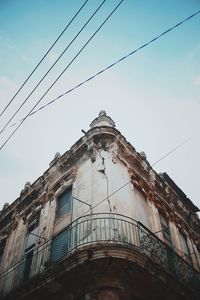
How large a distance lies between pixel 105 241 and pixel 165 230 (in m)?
4.70

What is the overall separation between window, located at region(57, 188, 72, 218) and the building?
0.04 meters

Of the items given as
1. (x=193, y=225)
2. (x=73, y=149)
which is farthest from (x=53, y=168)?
(x=193, y=225)

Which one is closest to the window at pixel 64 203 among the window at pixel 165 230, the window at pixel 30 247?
the window at pixel 30 247

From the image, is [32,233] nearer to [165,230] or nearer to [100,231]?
[100,231]

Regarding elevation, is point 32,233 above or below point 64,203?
below

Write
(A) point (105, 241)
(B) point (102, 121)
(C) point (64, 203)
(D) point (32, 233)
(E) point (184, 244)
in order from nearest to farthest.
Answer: (A) point (105, 241) < (C) point (64, 203) < (D) point (32, 233) < (B) point (102, 121) < (E) point (184, 244)

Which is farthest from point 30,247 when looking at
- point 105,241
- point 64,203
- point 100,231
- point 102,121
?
point 102,121

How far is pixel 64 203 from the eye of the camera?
36.2 ft

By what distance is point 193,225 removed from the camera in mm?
14633

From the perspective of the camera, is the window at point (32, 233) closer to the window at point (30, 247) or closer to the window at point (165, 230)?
the window at point (30, 247)

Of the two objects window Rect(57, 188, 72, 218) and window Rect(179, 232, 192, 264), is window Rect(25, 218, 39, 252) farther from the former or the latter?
window Rect(179, 232, 192, 264)

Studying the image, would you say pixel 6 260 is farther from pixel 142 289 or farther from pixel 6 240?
pixel 142 289

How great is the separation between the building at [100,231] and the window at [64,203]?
0.04 metres

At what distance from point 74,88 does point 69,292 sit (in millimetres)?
4983
